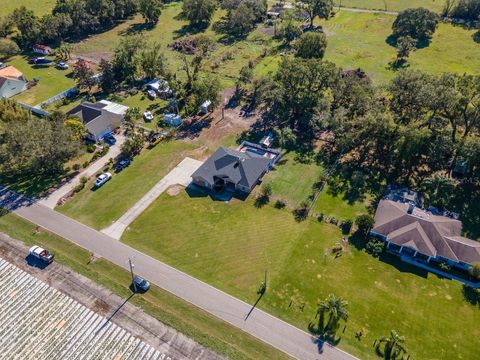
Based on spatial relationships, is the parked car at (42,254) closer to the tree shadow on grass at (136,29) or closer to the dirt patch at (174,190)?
the dirt patch at (174,190)

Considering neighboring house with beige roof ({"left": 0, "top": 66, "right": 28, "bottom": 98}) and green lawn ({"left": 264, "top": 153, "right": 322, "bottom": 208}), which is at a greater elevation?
neighboring house with beige roof ({"left": 0, "top": 66, "right": 28, "bottom": 98})

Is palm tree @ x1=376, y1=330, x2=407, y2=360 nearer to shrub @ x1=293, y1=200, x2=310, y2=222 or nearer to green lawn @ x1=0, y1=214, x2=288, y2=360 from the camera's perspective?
green lawn @ x1=0, y1=214, x2=288, y2=360

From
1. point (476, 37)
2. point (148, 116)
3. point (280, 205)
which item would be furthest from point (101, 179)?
point (476, 37)

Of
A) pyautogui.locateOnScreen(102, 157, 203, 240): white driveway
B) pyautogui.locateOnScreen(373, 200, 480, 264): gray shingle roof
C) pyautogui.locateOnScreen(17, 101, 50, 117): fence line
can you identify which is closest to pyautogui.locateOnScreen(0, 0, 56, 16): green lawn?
pyautogui.locateOnScreen(17, 101, 50, 117): fence line

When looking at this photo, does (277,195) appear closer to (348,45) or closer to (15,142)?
(15,142)

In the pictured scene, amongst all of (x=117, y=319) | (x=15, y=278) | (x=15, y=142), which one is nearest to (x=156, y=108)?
(x=15, y=142)

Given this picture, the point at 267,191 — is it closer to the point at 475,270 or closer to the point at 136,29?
the point at 475,270
